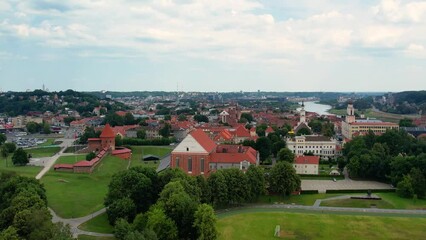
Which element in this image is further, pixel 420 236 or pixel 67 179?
pixel 67 179

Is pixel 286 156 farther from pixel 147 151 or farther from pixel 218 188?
pixel 147 151

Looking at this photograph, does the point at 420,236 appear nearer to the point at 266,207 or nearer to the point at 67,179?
the point at 266,207

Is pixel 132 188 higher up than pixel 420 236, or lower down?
higher up

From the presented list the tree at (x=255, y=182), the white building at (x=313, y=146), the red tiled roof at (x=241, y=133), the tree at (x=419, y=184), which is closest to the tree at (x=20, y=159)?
the tree at (x=255, y=182)

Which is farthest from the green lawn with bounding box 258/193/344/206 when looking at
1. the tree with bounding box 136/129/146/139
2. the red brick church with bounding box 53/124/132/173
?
the tree with bounding box 136/129/146/139

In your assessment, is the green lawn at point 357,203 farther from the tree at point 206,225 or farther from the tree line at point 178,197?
the tree at point 206,225

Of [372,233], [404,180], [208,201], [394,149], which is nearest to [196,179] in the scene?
[208,201]
